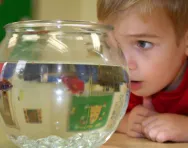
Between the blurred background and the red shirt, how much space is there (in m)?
1.01

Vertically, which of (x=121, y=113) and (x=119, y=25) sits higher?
(x=119, y=25)

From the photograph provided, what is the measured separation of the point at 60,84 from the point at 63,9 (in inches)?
66.8

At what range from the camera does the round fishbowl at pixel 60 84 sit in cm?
51

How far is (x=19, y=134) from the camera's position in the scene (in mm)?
537

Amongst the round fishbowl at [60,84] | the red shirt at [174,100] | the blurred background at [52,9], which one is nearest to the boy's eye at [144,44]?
the red shirt at [174,100]

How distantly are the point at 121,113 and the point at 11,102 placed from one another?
6.3 inches

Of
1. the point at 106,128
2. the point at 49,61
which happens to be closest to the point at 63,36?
the point at 49,61

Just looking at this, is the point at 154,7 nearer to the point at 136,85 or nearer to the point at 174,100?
the point at 136,85

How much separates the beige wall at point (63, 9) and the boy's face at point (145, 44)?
3.90 feet

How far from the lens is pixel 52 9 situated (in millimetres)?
2148

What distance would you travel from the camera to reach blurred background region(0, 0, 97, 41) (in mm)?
2043

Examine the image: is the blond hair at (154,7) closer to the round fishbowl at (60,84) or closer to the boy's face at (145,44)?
the boy's face at (145,44)

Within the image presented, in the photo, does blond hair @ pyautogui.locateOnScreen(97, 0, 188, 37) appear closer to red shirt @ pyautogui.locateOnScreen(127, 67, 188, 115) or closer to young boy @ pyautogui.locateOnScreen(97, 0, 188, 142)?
young boy @ pyautogui.locateOnScreen(97, 0, 188, 142)

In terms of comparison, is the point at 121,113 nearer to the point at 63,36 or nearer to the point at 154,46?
the point at 63,36
